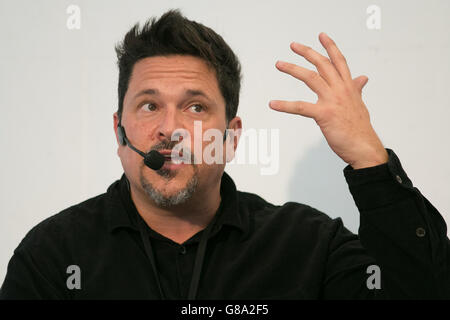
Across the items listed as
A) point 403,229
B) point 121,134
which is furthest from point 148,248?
point 403,229

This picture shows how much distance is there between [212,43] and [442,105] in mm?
1105

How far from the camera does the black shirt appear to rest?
1.32 m

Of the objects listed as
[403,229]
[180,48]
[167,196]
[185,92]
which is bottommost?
[403,229]

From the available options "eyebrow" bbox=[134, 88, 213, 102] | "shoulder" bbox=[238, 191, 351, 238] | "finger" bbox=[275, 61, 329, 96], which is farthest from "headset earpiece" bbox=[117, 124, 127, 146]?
"finger" bbox=[275, 61, 329, 96]

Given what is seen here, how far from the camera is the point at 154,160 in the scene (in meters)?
1.44

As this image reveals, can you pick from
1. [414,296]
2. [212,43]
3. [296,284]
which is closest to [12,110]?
[212,43]

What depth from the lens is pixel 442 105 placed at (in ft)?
7.05

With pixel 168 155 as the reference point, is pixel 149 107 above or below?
above

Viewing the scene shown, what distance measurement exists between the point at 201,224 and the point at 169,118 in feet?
1.29

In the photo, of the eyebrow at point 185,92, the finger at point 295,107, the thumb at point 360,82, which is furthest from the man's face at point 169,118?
the thumb at point 360,82

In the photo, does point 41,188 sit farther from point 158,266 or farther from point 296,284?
point 296,284

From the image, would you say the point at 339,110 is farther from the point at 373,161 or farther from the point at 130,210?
the point at 130,210

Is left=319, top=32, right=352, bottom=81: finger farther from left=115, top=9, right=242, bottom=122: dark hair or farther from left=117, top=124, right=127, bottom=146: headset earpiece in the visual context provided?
left=117, top=124, right=127, bottom=146: headset earpiece
